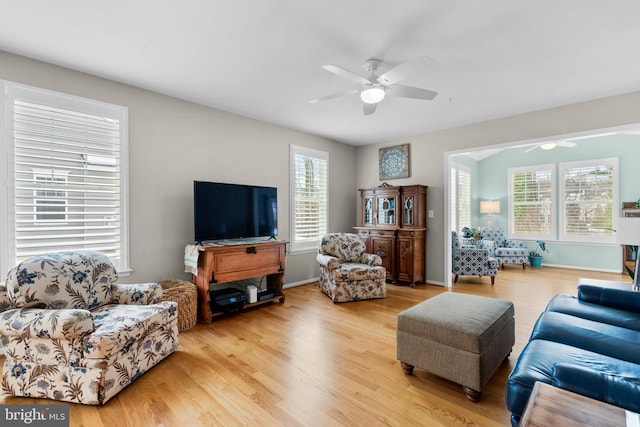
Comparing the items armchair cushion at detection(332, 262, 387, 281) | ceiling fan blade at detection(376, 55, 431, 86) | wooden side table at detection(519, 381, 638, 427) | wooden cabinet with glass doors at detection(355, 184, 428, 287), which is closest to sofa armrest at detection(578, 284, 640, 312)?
wooden side table at detection(519, 381, 638, 427)

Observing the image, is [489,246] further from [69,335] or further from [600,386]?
[69,335]

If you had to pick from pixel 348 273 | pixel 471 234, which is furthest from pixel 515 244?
pixel 348 273

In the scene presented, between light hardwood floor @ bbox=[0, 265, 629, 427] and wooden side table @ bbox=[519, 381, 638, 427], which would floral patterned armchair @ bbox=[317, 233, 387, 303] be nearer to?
light hardwood floor @ bbox=[0, 265, 629, 427]

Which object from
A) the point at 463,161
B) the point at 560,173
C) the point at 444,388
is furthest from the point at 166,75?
the point at 560,173

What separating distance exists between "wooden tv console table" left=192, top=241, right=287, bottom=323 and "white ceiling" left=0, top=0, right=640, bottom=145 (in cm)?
185

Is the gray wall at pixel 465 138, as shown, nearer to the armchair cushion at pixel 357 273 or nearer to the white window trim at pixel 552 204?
the armchair cushion at pixel 357 273

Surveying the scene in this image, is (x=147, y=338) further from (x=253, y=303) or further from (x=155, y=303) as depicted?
(x=253, y=303)

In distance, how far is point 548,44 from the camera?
2453 mm

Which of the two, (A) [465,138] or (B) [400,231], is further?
(B) [400,231]

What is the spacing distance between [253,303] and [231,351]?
3.47 ft

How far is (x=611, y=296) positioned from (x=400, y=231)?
2.91 meters

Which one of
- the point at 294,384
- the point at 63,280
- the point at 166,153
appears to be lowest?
the point at 294,384

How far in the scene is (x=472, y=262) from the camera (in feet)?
17.0

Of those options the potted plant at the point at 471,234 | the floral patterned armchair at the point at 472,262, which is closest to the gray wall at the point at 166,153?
the floral patterned armchair at the point at 472,262
